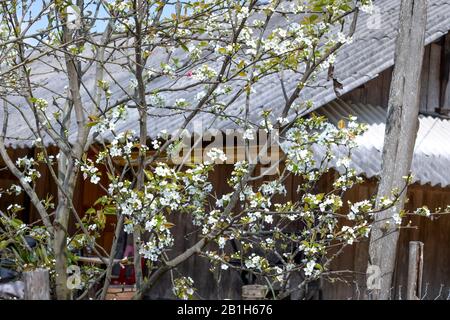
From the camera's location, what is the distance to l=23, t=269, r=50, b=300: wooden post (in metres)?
4.43

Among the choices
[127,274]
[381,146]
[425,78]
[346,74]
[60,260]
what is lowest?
[60,260]

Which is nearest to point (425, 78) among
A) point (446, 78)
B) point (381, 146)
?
point (446, 78)

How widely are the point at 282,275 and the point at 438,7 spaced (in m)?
6.79

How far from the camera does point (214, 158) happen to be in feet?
Answer: 16.4

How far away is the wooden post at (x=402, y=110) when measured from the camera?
6008mm

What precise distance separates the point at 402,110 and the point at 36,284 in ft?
9.57

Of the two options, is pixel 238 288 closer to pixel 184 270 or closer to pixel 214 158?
pixel 184 270

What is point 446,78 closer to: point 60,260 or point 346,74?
point 346,74

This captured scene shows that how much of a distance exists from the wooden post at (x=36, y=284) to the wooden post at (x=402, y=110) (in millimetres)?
2430

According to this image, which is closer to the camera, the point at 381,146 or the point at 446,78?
the point at 381,146

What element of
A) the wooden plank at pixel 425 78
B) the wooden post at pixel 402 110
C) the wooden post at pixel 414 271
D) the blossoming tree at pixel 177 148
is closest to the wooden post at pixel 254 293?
the blossoming tree at pixel 177 148

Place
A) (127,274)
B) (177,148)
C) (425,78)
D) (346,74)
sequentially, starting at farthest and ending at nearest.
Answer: (425,78), (127,274), (346,74), (177,148)

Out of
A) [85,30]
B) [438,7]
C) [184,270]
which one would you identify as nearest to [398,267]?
[184,270]

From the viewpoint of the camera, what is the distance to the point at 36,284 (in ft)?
14.5
